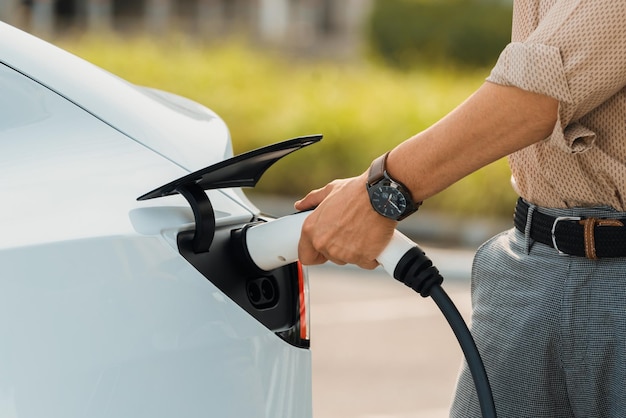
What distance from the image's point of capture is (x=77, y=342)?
1.51 metres

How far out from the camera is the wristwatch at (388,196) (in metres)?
1.70

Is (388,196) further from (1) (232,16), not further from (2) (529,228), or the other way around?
(1) (232,16)

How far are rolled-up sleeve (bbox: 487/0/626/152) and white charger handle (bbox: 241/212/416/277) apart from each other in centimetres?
31

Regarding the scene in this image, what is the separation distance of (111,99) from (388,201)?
19.6 inches

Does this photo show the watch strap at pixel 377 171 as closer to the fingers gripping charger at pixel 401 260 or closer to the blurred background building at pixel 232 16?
the fingers gripping charger at pixel 401 260

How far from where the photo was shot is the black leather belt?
6.01ft

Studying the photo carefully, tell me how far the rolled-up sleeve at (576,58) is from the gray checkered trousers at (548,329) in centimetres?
28

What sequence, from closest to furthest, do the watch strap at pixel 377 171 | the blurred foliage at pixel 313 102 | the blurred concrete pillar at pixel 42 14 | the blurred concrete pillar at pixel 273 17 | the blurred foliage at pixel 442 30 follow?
→ 1. the watch strap at pixel 377 171
2. the blurred foliage at pixel 313 102
3. the blurred foliage at pixel 442 30
4. the blurred concrete pillar at pixel 42 14
5. the blurred concrete pillar at pixel 273 17

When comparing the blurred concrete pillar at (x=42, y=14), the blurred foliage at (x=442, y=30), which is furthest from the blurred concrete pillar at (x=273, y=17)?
the blurred foliage at (x=442, y=30)

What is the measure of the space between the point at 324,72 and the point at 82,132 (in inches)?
421

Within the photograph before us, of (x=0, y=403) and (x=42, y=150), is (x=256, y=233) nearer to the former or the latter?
(x=42, y=150)

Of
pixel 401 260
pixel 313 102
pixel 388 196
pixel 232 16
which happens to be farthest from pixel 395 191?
pixel 232 16

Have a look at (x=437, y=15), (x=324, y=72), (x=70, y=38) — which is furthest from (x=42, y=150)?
(x=437, y=15)

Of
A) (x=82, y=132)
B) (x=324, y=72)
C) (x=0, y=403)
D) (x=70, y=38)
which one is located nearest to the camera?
(x=0, y=403)
